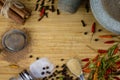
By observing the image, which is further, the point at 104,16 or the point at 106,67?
the point at 106,67

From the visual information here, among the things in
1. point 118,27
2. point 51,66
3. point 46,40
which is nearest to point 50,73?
point 51,66

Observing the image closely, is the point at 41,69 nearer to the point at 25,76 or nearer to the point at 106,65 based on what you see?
the point at 25,76

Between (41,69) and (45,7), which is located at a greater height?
(45,7)

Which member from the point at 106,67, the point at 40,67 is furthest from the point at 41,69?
the point at 106,67

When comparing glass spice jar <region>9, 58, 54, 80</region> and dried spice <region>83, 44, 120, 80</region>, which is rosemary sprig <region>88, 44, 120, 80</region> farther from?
glass spice jar <region>9, 58, 54, 80</region>

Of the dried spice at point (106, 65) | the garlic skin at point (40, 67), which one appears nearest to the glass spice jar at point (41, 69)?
the garlic skin at point (40, 67)

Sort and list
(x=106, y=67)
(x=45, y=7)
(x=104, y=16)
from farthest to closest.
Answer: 1. (x=45, y=7)
2. (x=106, y=67)
3. (x=104, y=16)
